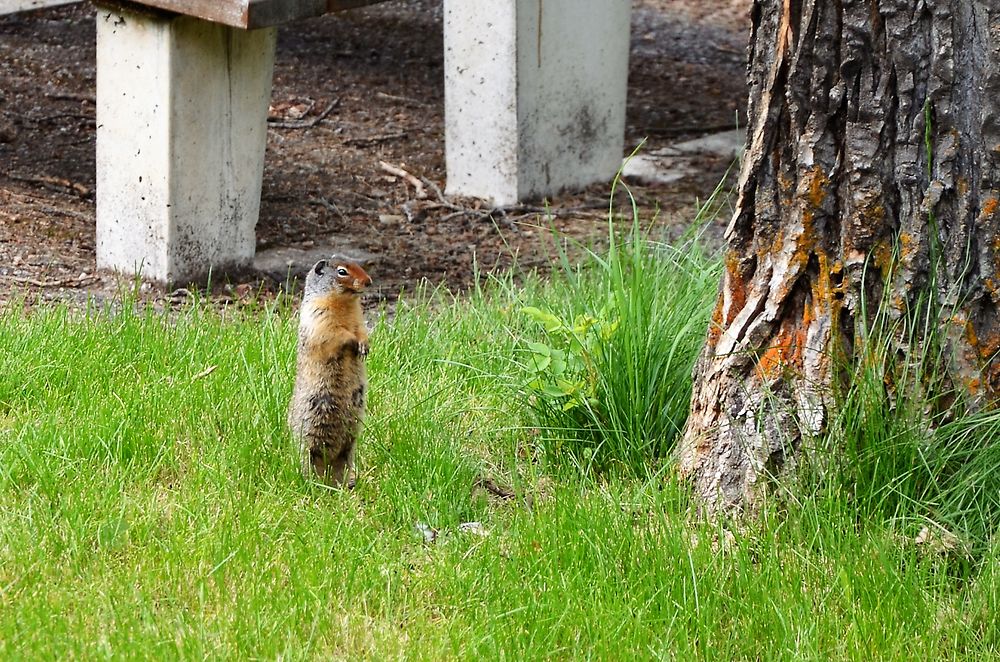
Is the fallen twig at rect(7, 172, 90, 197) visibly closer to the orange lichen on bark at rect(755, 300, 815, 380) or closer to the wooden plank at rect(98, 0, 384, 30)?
the wooden plank at rect(98, 0, 384, 30)

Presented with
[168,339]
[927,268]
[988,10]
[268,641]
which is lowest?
[268,641]

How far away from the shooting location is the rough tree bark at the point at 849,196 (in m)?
3.12

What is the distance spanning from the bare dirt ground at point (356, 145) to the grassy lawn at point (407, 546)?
3.97 feet

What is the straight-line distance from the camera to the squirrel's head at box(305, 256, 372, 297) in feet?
12.0

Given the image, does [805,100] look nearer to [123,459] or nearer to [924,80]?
[924,80]

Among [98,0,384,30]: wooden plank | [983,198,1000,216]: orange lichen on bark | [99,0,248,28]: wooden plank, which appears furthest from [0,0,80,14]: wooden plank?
[983,198,1000,216]: orange lichen on bark

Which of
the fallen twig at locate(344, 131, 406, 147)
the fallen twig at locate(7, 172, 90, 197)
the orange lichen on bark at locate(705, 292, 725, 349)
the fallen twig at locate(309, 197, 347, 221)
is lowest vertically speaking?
the orange lichen on bark at locate(705, 292, 725, 349)

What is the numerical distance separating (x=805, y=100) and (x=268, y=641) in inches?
69.5

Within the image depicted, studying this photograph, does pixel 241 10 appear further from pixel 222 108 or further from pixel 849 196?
pixel 849 196

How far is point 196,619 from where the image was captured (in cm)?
294

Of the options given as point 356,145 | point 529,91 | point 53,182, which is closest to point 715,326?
point 529,91

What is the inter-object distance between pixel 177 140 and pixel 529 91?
1.95 metres

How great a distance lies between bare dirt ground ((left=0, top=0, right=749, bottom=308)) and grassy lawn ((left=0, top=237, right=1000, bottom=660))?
121cm

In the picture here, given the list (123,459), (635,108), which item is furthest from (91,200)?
(635,108)
